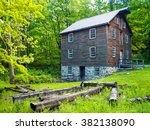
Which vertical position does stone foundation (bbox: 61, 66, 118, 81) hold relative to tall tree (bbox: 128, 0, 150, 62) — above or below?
below

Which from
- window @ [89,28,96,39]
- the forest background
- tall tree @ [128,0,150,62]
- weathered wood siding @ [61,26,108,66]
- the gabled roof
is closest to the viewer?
the forest background

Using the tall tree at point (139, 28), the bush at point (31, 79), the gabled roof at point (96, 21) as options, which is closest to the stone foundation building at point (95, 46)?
the gabled roof at point (96, 21)

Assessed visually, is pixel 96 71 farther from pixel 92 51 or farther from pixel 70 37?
pixel 70 37

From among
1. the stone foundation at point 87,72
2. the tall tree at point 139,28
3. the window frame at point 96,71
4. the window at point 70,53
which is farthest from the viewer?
the window at point 70,53

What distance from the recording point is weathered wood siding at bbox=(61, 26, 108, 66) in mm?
20312

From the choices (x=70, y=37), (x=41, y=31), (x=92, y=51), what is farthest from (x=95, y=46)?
(x=41, y=31)

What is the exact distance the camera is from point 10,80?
43.7 ft

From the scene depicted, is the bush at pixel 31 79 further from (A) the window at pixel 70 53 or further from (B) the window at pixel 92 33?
(A) the window at pixel 70 53

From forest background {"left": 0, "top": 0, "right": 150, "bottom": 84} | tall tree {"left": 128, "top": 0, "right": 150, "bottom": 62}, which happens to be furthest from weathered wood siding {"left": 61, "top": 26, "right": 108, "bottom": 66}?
tall tree {"left": 128, "top": 0, "right": 150, "bottom": 62}

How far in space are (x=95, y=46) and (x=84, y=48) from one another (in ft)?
4.20

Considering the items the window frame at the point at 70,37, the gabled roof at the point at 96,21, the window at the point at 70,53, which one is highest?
the gabled roof at the point at 96,21

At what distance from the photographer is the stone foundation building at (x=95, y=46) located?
2022 cm

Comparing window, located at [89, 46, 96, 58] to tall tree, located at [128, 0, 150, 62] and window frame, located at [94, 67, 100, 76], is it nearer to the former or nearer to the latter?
window frame, located at [94, 67, 100, 76]

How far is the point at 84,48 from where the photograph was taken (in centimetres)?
2188
